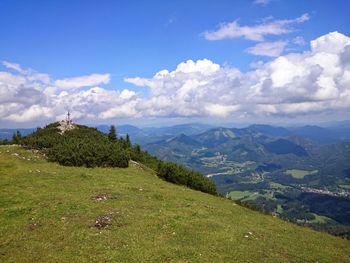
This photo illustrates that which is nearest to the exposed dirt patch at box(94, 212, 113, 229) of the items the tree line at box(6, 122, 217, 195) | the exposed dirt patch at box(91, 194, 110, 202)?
the exposed dirt patch at box(91, 194, 110, 202)

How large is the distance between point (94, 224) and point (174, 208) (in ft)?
32.6

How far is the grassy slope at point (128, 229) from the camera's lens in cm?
2453

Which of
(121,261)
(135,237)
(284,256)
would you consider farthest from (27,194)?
(284,256)

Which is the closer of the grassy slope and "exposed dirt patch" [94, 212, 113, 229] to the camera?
the grassy slope

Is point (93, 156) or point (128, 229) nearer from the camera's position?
point (128, 229)

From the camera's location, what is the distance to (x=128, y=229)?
2845 centimetres

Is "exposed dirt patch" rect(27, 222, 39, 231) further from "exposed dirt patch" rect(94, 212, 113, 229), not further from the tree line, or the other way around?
the tree line

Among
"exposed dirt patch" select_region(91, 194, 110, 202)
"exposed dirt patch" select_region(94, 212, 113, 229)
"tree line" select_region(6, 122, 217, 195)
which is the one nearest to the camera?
"exposed dirt patch" select_region(94, 212, 113, 229)

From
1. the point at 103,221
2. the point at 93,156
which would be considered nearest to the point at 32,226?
the point at 103,221

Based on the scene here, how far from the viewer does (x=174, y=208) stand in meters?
36.4

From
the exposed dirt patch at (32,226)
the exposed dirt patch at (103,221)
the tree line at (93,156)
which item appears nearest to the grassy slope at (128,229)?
the exposed dirt patch at (32,226)

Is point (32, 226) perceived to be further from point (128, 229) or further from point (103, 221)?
point (128, 229)

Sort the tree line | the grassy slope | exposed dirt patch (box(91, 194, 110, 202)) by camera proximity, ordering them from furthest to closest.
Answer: the tree line < exposed dirt patch (box(91, 194, 110, 202)) < the grassy slope

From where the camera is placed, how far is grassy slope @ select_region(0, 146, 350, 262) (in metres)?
24.5
